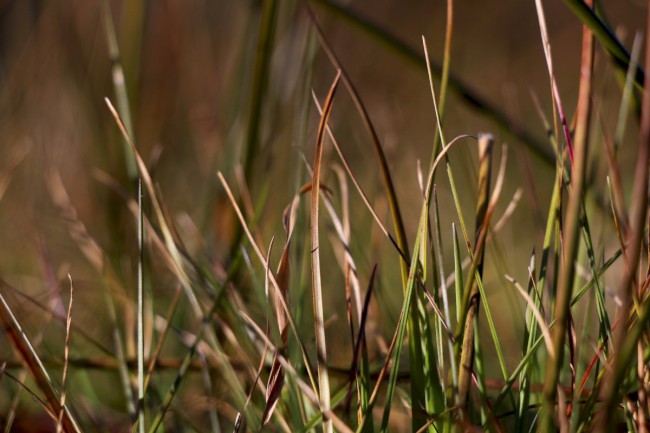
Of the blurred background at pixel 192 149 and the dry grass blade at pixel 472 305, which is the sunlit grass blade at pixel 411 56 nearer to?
the blurred background at pixel 192 149

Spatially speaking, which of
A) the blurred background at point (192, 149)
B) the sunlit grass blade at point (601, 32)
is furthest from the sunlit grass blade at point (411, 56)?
the sunlit grass blade at point (601, 32)

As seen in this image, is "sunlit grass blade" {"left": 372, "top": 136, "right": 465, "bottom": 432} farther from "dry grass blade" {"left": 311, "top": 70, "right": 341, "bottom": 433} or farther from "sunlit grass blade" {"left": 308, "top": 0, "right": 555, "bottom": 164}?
"sunlit grass blade" {"left": 308, "top": 0, "right": 555, "bottom": 164}

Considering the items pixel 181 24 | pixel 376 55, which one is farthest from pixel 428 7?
pixel 181 24

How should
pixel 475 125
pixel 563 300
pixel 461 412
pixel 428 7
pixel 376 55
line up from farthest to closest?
pixel 428 7, pixel 376 55, pixel 475 125, pixel 461 412, pixel 563 300

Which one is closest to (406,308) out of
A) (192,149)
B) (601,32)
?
(601,32)

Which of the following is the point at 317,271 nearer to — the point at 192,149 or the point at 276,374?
the point at 276,374

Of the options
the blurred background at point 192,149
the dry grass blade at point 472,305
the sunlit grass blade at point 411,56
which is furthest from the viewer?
the blurred background at point 192,149

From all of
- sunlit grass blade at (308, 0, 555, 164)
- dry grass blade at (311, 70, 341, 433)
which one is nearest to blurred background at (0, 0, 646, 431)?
sunlit grass blade at (308, 0, 555, 164)

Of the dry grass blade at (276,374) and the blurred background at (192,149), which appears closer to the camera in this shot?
the dry grass blade at (276,374)

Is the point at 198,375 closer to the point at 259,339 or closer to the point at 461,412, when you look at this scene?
the point at 259,339
